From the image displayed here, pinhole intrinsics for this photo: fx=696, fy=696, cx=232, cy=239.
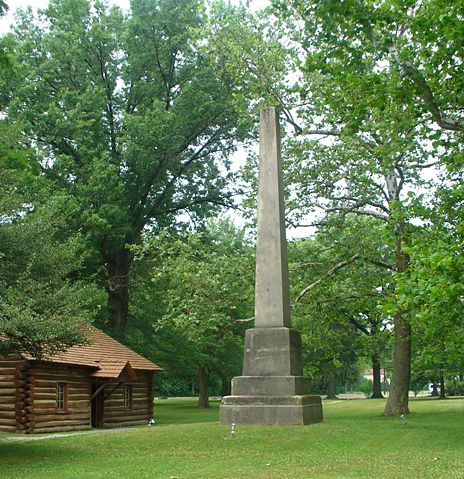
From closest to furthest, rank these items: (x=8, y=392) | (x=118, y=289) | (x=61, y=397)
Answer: (x=8, y=392), (x=61, y=397), (x=118, y=289)

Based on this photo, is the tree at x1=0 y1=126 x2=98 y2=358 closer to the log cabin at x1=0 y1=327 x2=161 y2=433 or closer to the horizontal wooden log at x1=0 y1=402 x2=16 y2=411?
the log cabin at x1=0 y1=327 x2=161 y2=433

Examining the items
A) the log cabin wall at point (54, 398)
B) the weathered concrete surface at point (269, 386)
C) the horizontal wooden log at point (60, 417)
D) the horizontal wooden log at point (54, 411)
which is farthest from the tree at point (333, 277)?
the horizontal wooden log at point (60, 417)

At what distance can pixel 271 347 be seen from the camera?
17469mm

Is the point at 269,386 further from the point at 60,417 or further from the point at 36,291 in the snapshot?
the point at 60,417

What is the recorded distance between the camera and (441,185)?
81.3 feet

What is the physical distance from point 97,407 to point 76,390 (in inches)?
77.8

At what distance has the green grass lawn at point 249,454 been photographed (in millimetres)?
10812

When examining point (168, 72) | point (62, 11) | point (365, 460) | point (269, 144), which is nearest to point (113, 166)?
point (168, 72)

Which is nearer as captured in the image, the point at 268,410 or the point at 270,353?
the point at 268,410

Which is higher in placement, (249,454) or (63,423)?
(249,454)

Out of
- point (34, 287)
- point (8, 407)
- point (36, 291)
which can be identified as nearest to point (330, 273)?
point (8, 407)

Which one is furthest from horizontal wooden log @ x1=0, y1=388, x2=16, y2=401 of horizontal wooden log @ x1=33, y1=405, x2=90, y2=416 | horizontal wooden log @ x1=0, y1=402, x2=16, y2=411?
horizontal wooden log @ x1=33, y1=405, x2=90, y2=416

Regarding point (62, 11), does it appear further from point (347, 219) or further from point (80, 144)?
point (347, 219)

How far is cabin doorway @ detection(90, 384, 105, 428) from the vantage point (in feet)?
89.0
